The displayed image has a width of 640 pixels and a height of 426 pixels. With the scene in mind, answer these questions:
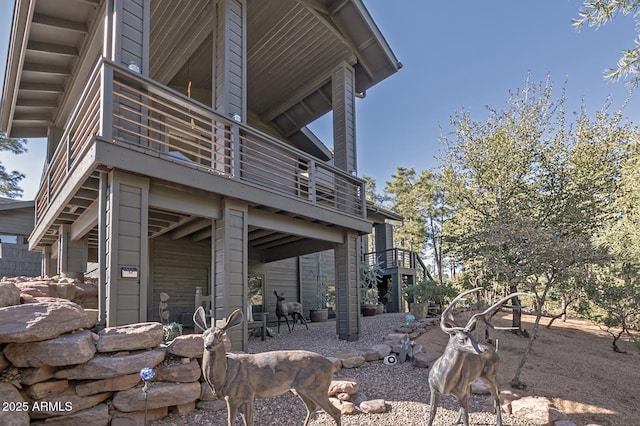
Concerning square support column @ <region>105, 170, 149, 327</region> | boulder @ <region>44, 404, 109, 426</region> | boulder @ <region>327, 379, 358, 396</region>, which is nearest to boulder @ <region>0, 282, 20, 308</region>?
square support column @ <region>105, 170, 149, 327</region>

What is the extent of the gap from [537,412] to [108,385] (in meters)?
4.75

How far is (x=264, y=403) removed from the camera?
456 centimetres

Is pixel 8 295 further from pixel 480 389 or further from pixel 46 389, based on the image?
pixel 480 389

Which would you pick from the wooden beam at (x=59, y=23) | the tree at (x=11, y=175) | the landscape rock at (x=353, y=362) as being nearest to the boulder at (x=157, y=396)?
the landscape rock at (x=353, y=362)

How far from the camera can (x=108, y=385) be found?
3.74 meters

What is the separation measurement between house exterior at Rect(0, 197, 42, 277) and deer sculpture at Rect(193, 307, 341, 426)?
1081cm

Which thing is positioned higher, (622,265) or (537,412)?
(622,265)

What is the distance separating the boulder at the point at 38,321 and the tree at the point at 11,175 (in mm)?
18886

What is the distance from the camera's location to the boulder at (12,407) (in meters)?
3.02

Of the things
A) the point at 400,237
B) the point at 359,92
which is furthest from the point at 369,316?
the point at 400,237

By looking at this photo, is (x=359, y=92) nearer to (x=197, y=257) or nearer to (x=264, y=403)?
(x=197, y=257)

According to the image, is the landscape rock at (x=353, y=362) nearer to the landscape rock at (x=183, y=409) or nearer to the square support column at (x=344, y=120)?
the landscape rock at (x=183, y=409)

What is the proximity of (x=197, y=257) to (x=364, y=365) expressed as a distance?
5836mm

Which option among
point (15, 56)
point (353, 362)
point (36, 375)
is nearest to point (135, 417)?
point (36, 375)
